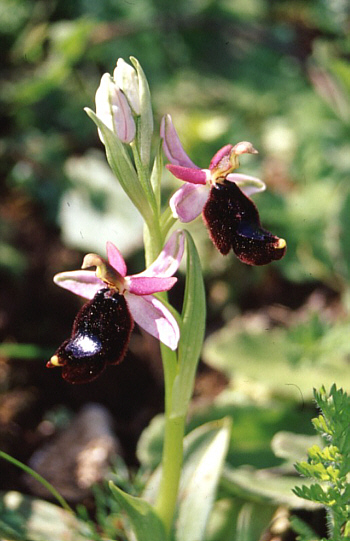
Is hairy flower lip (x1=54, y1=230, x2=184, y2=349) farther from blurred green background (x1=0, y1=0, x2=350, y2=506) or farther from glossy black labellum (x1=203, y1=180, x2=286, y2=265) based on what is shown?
blurred green background (x1=0, y1=0, x2=350, y2=506)

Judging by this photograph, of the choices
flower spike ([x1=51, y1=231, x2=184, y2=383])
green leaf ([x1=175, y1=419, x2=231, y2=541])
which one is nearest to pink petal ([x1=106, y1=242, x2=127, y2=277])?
flower spike ([x1=51, y1=231, x2=184, y2=383])

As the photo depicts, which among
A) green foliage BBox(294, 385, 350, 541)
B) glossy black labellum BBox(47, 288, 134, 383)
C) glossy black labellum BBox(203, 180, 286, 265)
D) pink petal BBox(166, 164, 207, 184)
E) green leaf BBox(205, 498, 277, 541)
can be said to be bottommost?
green leaf BBox(205, 498, 277, 541)

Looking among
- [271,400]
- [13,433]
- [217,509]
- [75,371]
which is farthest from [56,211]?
[75,371]

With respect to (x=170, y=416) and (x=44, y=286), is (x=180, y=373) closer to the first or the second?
(x=170, y=416)

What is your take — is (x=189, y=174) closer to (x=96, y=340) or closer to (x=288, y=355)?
(x=96, y=340)

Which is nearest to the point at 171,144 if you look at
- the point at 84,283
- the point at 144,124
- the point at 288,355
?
the point at 144,124

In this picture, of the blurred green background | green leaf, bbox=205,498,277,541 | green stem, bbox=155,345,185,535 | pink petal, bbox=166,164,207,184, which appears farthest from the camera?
the blurred green background
